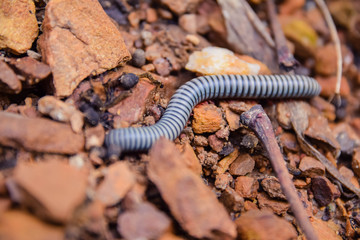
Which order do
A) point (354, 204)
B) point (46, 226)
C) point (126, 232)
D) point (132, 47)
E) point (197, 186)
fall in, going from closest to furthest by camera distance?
point (46, 226) → point (126, 232) → point (197, 186) → point (354, 204) → point (132, 47)

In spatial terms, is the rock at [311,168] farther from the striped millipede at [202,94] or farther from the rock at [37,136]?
the rock at [37,136]

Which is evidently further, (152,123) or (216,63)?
(216,63)

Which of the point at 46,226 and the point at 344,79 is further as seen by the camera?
the point at 344,79

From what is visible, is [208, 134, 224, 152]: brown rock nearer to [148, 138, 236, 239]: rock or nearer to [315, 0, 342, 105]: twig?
[148, 138, 236, 239]: rock

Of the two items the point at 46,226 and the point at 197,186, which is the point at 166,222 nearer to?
the point at 197,186

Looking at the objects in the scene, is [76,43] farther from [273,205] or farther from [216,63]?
[273,205]

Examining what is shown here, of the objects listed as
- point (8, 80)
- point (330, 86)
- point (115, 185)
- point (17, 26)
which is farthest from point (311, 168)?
point (17, 26)

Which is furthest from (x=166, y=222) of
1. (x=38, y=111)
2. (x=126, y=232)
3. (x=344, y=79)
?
(x=344, y=79)

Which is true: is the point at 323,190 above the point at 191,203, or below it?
below

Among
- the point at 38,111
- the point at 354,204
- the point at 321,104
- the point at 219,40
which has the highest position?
the point at 219,40
